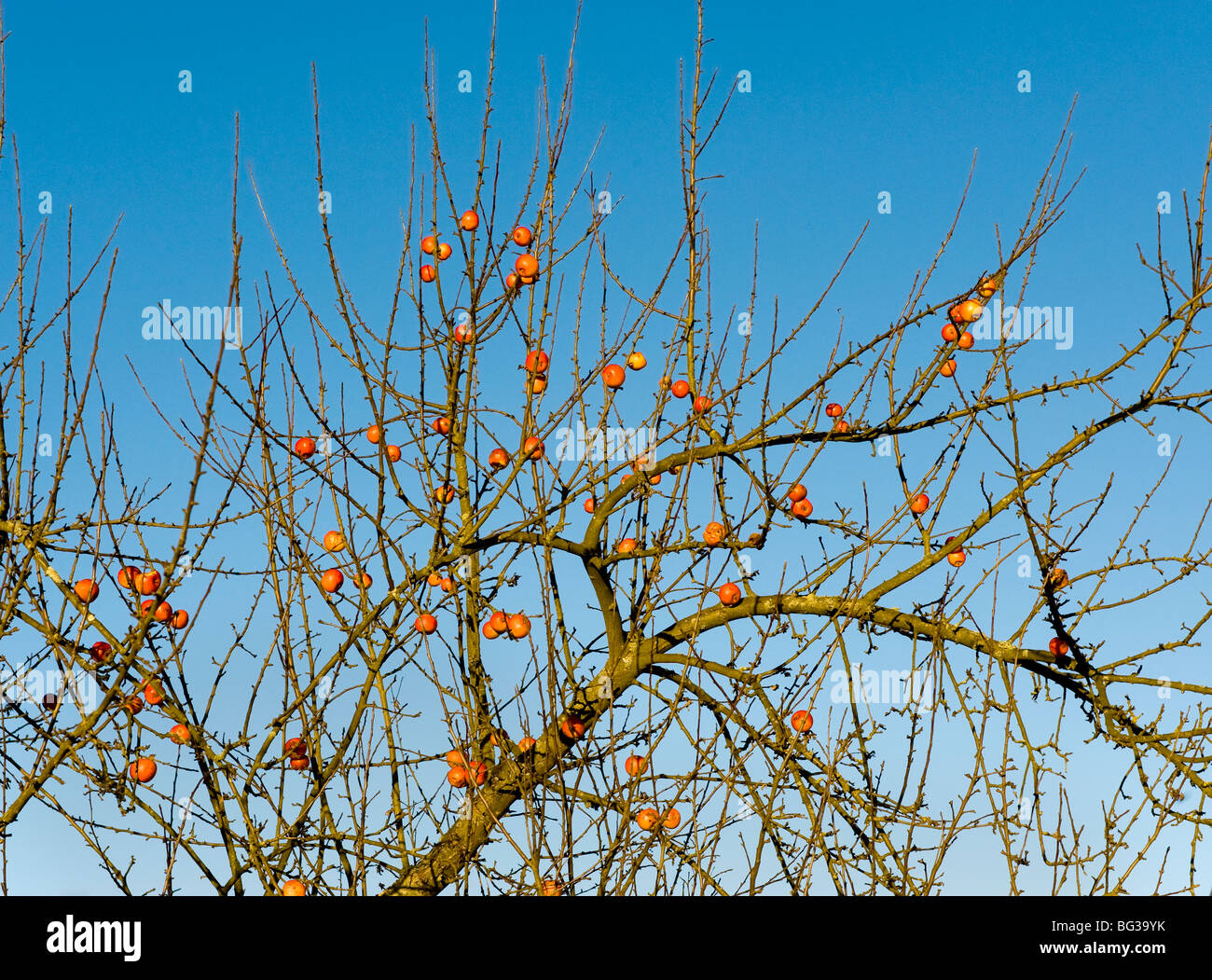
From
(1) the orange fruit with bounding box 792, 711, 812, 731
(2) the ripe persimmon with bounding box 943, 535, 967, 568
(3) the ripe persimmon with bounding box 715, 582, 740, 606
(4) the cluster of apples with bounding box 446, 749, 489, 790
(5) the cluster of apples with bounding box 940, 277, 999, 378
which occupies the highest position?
(5) the cluster of apples with bounding box 940, 277, 999, 378

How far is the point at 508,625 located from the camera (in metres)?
4.61

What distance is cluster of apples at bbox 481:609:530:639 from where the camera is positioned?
15.0 ft

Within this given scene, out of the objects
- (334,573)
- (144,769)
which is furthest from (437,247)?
(144,769)

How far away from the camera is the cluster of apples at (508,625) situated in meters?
4.56

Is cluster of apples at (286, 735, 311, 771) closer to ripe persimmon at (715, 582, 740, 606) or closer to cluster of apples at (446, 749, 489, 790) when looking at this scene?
cluster of apples at (446, 749, 489, 790)

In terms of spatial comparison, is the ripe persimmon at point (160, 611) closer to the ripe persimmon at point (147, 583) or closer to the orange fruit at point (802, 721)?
the ripe persimmon at point (147, 583)

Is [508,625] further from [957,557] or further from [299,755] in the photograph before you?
[957,557]

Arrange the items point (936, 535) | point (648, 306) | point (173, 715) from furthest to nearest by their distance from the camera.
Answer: point (936, 535) → point (648, 306) → point (173, 715)

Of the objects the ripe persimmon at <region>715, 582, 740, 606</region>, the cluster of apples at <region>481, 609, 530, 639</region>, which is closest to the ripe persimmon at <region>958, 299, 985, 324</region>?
the ripe persimmon at <region>715, 582, 740, 606</region>
